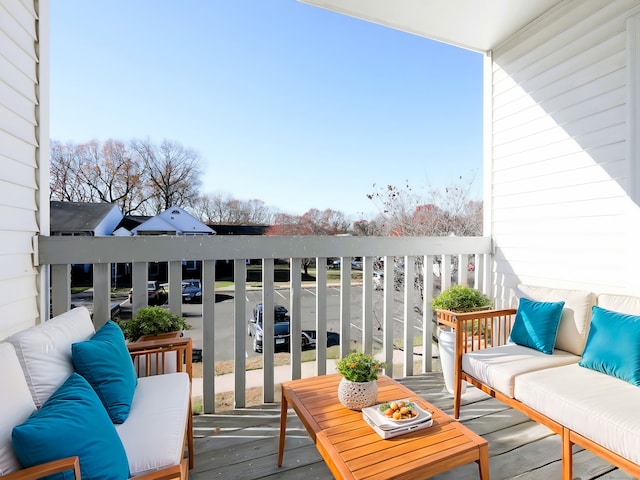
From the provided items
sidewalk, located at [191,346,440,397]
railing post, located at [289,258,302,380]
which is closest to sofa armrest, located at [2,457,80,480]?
railing post, located at [289,258,302,380]

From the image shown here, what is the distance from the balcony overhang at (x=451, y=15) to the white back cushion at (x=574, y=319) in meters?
2.32

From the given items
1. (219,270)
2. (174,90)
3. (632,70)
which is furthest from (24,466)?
(632,70)

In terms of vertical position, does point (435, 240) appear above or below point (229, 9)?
below

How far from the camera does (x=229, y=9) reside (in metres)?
3.37

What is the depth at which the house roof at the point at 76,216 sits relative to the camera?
2.24 m

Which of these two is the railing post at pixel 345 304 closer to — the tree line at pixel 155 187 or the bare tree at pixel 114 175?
the tree line at pixel 155 187

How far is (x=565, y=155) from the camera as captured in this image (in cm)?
263

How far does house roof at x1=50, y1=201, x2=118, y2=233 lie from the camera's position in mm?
2240

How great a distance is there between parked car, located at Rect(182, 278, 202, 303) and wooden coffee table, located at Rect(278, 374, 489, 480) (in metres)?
1.19

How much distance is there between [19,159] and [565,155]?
3771mm

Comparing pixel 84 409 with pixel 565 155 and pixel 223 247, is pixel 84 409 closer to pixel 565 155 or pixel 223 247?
pixel 223 247

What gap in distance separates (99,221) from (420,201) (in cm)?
378

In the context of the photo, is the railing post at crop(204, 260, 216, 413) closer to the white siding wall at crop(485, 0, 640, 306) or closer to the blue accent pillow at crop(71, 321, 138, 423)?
the blue accent pillow at crop(71, 321, 138, 423)

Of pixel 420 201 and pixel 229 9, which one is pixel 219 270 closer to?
pixel 229 9
